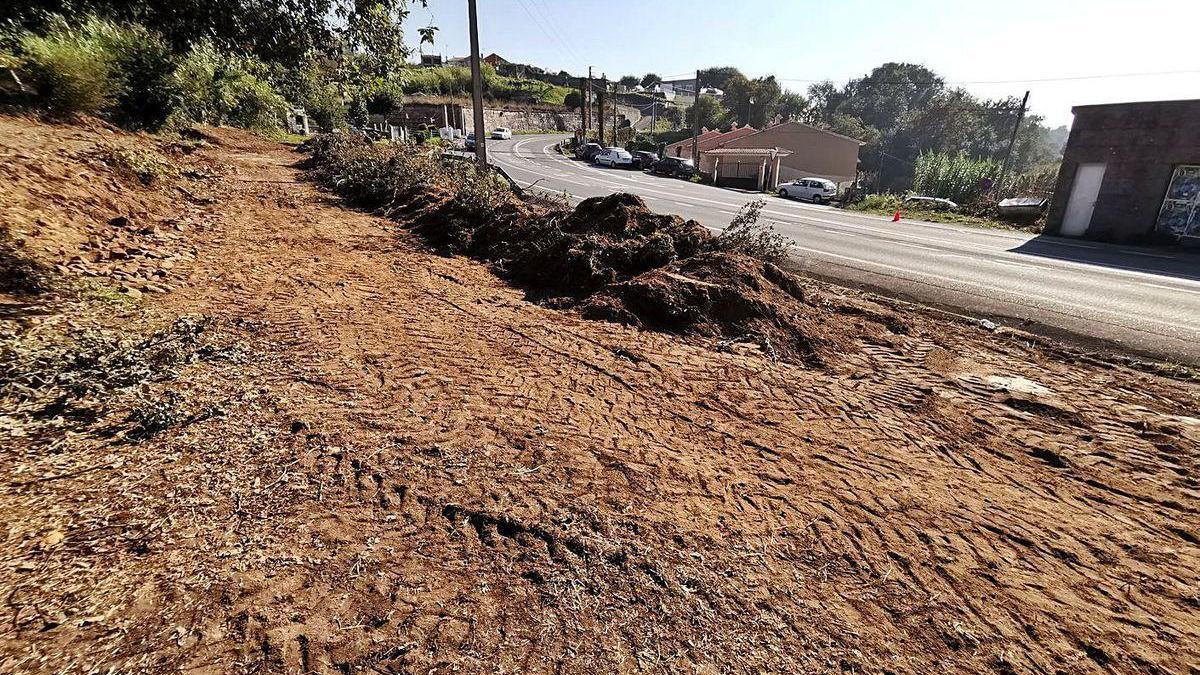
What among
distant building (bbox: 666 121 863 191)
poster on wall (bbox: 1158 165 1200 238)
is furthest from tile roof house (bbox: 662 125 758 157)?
poster on wall (bbox: 1158 165 1200 238)

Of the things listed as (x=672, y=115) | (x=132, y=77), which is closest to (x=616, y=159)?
(x=132, y=77)

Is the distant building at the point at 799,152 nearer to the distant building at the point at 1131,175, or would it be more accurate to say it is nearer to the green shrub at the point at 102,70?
the distant building at the point at 1131,175

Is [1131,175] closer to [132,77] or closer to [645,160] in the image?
[132,77]

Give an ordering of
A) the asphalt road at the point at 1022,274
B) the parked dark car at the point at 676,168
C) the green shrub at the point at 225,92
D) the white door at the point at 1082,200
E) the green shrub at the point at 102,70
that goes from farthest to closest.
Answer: the parked dark car at the point at 676,168
the white door at the point at 1082,200
the green shrub at the point at 225,92
the green shrub at the point at 102,70
the asphalt road at the point at 1022,274

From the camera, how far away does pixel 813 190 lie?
29062mm

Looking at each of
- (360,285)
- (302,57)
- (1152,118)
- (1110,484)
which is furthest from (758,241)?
(1152,118)

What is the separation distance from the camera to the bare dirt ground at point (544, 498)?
209 cm

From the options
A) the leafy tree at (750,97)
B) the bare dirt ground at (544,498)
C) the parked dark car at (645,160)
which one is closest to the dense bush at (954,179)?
the parked dark car at (645,160)

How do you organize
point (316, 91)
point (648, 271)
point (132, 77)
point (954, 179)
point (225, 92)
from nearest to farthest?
point (648, 271) → point (132, 77) → point (225, 92) → point (316, 91) → point (954, 179)

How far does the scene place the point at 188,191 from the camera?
8508 mm

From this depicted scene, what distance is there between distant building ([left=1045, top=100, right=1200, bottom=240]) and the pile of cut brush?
54.1 ft

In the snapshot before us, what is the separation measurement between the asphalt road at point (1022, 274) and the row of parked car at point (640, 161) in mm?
21741

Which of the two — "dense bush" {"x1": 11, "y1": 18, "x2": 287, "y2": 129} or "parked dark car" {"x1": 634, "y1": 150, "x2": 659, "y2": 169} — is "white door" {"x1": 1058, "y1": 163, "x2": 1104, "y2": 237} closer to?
"dense bush" {"x1": 11, "y1": 18, "x2": 287, "y2": 129}

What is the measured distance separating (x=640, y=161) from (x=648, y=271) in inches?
1512
